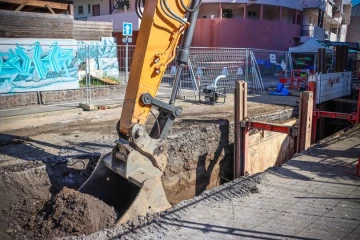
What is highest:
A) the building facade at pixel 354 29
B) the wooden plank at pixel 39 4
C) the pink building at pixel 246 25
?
the building facade at pixel 354 29

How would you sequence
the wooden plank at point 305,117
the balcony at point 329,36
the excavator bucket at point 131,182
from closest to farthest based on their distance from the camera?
the excavator bucket at point 131,182 → the wooden plank at point 305,117 → the balcony at point 329,36

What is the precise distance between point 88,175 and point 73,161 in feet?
1.24

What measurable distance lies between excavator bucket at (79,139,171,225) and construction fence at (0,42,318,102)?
6343mm

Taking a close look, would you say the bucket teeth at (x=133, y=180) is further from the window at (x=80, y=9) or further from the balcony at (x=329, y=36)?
the balcony at (x=329, y=36)

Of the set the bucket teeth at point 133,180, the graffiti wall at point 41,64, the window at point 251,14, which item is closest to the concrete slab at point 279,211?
the bucket teeth at point 133,180

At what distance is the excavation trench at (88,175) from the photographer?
15.1 ft

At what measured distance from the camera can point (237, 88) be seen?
785cm

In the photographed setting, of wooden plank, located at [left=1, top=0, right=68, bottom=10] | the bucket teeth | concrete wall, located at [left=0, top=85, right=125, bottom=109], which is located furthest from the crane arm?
wooden plank, located at [left=1, top=0, right=68, bottom=10]

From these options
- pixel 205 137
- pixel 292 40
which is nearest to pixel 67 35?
pixel 205 137

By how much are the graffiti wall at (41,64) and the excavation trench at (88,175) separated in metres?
5.34

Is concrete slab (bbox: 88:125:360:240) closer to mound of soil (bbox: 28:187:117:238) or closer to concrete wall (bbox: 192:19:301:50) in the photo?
mound of soil (bbox: 28:187:117:238)

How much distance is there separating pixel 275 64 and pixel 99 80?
29.7 feet

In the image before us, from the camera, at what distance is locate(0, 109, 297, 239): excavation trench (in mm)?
4590

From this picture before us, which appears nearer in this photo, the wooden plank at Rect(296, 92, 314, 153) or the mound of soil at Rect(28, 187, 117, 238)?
the mound of soil at Rect(28, 187, 117, 238)
